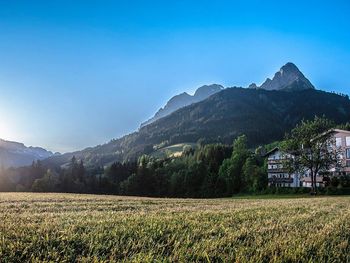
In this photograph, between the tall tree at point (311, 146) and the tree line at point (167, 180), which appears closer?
the tall tree at point (311, 146)

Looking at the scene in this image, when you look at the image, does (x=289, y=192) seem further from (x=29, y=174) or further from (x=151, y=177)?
(x=29, y=174)

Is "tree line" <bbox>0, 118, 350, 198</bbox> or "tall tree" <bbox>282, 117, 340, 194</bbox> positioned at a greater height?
"tall tree" <bbox>282, 117, 340, 194</bbox>

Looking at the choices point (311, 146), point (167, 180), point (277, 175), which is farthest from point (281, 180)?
point (311, 146)

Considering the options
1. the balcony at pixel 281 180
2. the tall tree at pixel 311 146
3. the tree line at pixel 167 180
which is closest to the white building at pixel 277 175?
the balcony at pixel 281 180

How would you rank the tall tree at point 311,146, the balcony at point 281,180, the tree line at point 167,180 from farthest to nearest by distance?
the balcony at point 281,180
the tree line at point 167,180
the tall tree at point 311,146

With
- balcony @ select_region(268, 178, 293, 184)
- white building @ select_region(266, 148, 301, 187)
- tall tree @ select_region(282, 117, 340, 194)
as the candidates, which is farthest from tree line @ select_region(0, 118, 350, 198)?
tall tree @ select_region(282, 117, 340, 194)

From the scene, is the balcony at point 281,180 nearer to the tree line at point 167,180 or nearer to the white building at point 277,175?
Result: the white building at point 277,175

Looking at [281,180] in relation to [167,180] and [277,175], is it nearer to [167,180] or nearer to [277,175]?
[277,175]

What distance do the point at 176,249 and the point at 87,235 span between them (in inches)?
90.0

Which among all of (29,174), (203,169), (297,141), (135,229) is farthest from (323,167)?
(29,174)

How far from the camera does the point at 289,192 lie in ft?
360

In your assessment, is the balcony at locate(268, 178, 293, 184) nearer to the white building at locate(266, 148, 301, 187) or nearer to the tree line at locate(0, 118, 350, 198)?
the white building at locate(266, 148, 301, 187)

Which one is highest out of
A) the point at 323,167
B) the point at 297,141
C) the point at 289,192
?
the point at 297,141

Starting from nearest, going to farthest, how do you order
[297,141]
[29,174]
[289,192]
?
[297,141], [289,192], [29,174]
